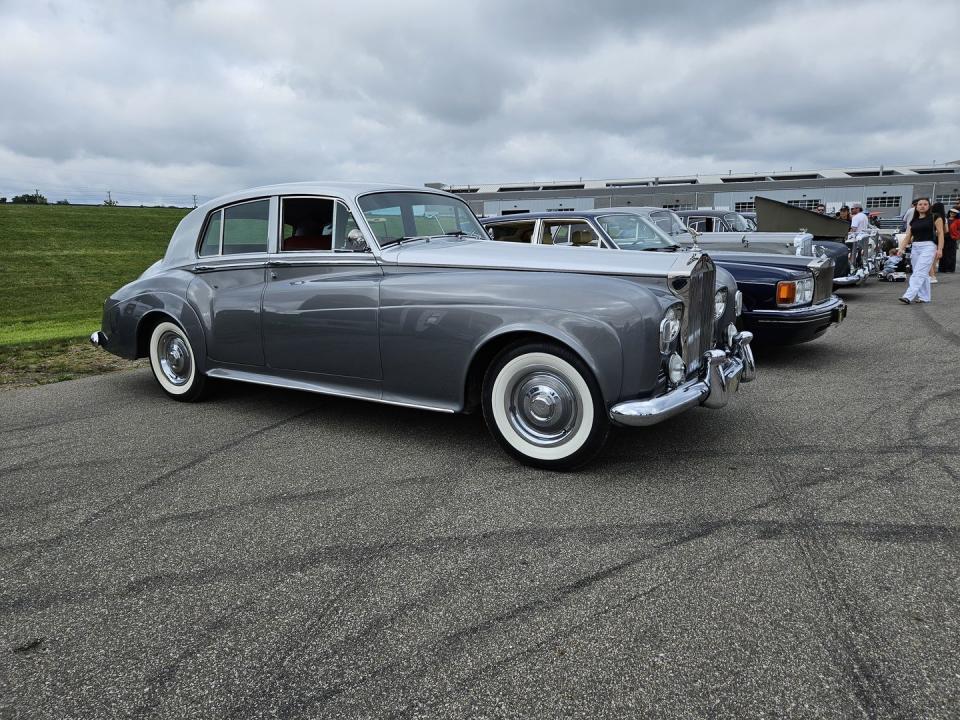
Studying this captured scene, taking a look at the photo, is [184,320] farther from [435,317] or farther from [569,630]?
[569,630]

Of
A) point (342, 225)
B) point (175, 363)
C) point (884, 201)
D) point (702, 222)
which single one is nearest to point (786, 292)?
point (342, 225)

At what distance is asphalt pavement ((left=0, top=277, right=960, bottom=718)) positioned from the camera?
2018 mm

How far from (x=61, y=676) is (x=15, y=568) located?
0.91 m

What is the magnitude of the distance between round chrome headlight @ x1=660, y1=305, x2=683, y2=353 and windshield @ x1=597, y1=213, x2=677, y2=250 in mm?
3684

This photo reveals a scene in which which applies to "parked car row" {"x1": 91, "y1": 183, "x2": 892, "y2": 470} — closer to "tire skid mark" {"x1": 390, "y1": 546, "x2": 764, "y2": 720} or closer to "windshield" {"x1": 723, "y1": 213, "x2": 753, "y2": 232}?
"tire skid mark" {"x1": 390, "y1": 546, "x2": 764, "y2": 720}

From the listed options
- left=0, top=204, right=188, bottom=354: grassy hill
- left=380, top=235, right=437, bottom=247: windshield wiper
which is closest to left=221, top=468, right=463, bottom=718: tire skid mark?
left=380, top=235, right=437, bottom=247: windshield wiper

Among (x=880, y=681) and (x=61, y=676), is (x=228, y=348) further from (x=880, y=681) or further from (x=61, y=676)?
(x=880, y=681)

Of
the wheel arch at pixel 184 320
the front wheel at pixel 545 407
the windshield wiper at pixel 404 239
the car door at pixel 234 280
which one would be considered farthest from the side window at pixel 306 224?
the front wheel at pixel 545 407

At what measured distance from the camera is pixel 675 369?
12.1ft

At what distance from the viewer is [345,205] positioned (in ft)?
14.8

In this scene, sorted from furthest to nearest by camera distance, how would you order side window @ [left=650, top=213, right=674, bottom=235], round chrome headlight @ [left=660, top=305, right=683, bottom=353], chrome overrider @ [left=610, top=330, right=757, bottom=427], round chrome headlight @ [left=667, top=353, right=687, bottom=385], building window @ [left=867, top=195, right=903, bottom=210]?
1. building window @ [left=867, top=195, right=903, bottom=210]
2. side window @ [left=650, top=213, right=674, bottom=235]
3. round chrome headlight @ [left=667, top=353, right=687, bottom=385]
4. round chrome headlight @ [left=660, top=305, right=683, bottom=353]
5. chrome overrider @ [left=610, top=330, right=757, bottom=427]

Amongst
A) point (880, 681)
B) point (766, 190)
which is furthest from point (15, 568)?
point (766, 190)

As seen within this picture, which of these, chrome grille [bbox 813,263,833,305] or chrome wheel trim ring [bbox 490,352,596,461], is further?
chrome grille [bbox 813,263,833,305]

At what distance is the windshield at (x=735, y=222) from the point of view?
1333 centimetres
